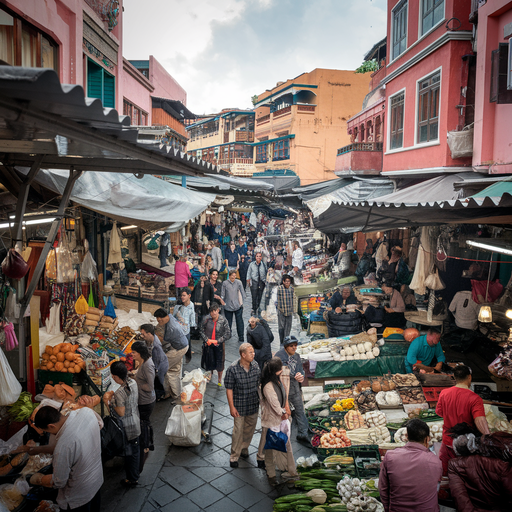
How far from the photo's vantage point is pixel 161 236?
1259cm

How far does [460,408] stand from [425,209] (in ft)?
8.00

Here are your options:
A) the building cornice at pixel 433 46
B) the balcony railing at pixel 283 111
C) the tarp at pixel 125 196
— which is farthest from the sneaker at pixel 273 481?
the balcony railing at pixel 283 111

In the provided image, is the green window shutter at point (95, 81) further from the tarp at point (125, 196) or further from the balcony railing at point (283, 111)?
the balcony railing at point (283, 111)

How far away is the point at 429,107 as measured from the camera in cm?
1195

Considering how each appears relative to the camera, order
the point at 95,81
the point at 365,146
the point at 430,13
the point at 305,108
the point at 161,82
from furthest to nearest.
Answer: the point at 305,108 < the point at 161,82 < the point at 365,146 < the point at 430,13 < the point at 95,81

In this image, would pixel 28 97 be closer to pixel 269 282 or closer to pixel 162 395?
pixel 162 395

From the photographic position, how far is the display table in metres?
7.81

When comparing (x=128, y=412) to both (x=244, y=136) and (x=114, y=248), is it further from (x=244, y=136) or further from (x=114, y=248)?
(x=244, y=136)

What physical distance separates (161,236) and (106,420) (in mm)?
8088

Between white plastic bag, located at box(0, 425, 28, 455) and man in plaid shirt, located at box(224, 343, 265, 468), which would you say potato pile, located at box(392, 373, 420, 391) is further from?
white plastic bag, located at box(0, 425, 28, 455)

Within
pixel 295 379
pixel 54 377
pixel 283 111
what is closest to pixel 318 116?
pixel 283 111

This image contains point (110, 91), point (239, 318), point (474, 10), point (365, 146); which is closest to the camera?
point (474, 10)

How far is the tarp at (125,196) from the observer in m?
5.77

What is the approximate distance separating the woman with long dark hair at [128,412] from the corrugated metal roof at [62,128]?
2.35 m
